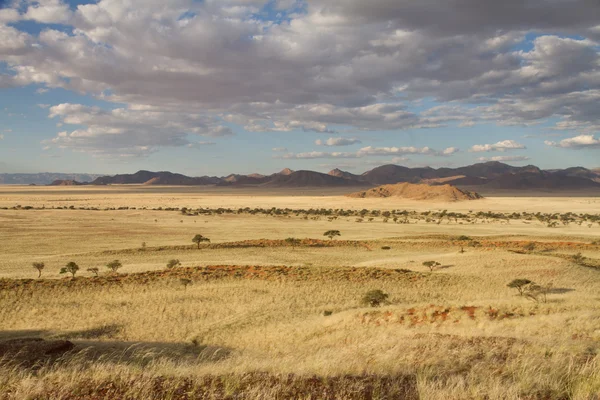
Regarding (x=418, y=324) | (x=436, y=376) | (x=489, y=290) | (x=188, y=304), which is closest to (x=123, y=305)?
(x=188, y=304)

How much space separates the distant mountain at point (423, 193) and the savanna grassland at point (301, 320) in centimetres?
9558

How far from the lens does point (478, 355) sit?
907 centimetres

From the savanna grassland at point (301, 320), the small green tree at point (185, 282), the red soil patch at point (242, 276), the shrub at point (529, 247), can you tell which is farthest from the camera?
the shrub at point (529, 247)

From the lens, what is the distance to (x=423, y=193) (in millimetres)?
155000

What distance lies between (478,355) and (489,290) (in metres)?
19.3

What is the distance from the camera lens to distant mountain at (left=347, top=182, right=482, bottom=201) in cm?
14838

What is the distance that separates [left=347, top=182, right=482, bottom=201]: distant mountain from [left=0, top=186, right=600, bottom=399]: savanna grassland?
95.6 metres

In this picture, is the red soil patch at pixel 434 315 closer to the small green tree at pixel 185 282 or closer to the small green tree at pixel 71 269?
the small green tree at pixel 185 282

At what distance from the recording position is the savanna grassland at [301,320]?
677 cm

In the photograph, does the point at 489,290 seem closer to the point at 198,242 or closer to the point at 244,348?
the point at 244,348

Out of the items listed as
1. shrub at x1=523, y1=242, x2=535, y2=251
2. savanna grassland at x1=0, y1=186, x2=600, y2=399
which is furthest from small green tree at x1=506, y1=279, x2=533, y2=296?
shrub at x1=523, y1=242, x2=535, y2=251

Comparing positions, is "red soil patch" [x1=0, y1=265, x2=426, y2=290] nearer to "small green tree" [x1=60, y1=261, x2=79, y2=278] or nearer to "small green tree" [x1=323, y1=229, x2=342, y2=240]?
"small green tree" [x1=60, y1=261, x2=79, y2=278]

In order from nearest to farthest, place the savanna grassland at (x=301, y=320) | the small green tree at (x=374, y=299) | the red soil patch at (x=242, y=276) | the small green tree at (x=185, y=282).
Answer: the savanna grassland at (x=301, y=320) → the small green tree at (x=374, y=299) → the red soil patch at (x=242, y=276) → the small green tree at (x=185, y=282)

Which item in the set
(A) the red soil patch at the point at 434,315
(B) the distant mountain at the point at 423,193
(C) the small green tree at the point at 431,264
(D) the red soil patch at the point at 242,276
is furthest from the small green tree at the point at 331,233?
(B) the distant mountain at the point at 423,193
